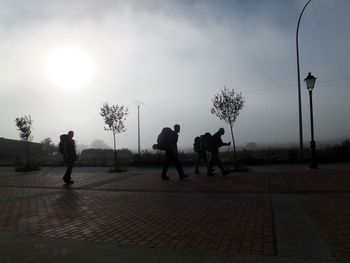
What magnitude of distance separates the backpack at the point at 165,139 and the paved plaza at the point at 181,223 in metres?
2.26

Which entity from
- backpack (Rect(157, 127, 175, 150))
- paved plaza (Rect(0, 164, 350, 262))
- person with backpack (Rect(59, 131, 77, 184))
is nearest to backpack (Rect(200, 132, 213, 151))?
backpack (Rect(157, 127, 175, 150))

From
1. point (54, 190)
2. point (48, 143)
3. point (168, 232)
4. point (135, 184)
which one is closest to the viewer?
point (168, 232)

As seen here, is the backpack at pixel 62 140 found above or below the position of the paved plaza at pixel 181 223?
above

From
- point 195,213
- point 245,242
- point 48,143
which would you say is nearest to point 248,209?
point 195,213

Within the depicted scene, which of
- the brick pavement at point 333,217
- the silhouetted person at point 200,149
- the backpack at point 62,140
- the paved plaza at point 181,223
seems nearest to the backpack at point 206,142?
the silhouetted person at point 200,149

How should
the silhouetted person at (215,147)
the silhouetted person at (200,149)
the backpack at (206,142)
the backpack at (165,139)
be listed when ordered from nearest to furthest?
the backpack at (165,139)
the silhouetted person at (215,147)
the backpack at (206,142)
the silhouetted person at (200,149)

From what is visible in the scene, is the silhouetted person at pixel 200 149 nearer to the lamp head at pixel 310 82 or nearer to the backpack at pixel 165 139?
the backpack at pixel 165 139

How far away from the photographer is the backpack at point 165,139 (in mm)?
13500

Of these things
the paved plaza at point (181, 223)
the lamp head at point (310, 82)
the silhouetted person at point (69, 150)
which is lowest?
the paved plaza at point (181, 223)

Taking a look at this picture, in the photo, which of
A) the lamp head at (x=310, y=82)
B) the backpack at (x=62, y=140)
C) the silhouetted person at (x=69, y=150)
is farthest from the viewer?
the lamp head at (x=310, y=82)

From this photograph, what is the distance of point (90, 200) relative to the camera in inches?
371

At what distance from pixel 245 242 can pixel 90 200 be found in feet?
A: 16.2

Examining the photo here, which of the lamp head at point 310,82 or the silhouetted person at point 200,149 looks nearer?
the silhouetted person at point 200,149

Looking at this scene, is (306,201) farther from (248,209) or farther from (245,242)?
(245,242)
